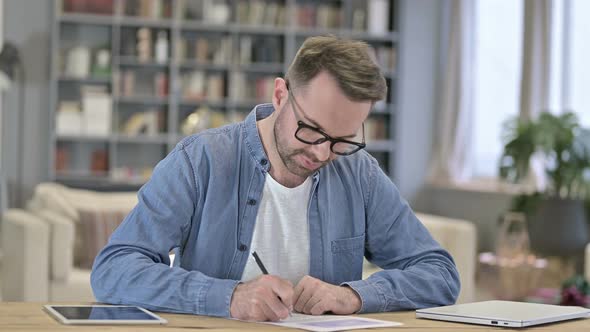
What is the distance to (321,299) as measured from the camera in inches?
76.9

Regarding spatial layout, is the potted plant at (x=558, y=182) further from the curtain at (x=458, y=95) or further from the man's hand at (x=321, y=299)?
the man's hand at (x=321, y=299)

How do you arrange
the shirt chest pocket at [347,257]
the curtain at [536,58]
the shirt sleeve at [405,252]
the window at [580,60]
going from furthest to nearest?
the curtain at [536,58] → the window at [580,60] → the shirt chest pocket at [347,257] → the shirt sleeve at [405,252]

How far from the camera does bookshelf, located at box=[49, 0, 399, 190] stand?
8664 millimetres

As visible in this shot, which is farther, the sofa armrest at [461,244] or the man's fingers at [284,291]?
the sofa armrest at [461,244]

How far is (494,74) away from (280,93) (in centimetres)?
657

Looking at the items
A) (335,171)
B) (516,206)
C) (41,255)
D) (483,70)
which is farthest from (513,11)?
(335,171)

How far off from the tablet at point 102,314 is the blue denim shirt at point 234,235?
0.27ft

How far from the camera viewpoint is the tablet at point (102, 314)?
1.70 meters

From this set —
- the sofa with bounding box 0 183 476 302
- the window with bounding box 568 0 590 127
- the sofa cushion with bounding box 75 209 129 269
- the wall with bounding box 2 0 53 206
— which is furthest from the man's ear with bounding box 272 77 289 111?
the wall with bounding box 2 0 53 206

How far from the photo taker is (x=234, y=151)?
2195 mm

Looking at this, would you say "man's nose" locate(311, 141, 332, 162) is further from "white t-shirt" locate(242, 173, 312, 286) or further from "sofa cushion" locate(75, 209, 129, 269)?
"sofa cushion" locate(75, 209, 129, 269)

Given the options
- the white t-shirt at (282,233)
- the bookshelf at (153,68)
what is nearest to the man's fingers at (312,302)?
the white t-shirt at (282,233)

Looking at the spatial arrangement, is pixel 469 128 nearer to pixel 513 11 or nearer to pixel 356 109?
pixel 513 11

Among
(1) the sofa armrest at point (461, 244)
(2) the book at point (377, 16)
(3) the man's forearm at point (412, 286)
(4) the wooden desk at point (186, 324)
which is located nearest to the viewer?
(4) the wooden desk at point (186, 324)
